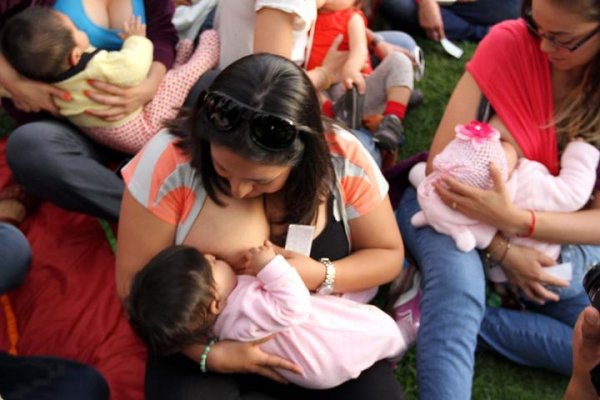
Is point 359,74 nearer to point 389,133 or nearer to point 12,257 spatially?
point 389,133

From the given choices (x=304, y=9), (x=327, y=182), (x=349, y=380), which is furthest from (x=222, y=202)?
(x=304, y=9)

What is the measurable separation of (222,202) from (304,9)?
76 centimetres

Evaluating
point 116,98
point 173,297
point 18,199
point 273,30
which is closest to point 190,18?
point 116,98

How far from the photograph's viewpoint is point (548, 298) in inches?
78.0

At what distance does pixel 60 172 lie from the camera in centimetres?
215

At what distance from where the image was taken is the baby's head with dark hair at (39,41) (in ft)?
6.81

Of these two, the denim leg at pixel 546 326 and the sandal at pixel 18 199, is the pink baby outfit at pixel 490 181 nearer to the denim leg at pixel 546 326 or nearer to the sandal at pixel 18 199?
the denim leg at pixel 546 326

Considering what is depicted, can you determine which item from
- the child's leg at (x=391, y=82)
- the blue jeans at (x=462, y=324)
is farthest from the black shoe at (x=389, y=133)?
the blue jeans at (x=462, y=324)

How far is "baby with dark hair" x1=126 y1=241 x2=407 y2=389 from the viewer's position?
149 cm

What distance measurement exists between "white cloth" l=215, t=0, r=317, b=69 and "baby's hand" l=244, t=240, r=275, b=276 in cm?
82

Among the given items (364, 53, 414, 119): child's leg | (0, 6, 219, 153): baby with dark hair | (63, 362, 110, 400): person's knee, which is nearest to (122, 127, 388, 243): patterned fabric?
(63, 362, 110, 400): person's knee

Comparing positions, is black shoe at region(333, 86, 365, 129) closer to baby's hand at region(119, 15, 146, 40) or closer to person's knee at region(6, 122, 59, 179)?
baby's hand at region(119, 15, 146, 40)

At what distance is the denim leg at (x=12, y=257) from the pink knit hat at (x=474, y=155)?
4.78ft

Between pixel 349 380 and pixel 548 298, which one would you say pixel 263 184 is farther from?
pixel 548 298
